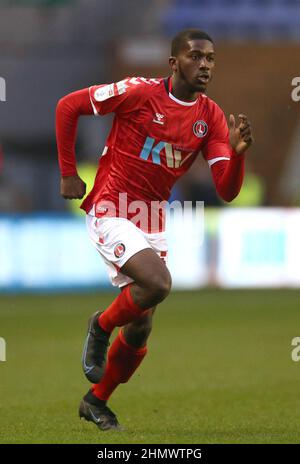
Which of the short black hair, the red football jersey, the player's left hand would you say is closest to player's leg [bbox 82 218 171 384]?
the red football jersey

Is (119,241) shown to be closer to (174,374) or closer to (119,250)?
(119,250)

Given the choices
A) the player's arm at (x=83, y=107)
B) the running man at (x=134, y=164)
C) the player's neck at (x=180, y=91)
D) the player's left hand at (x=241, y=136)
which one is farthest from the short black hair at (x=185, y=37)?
the player's left hand at (x=241, y=136)

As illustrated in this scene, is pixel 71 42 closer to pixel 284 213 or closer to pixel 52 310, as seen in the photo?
pixel 284 213

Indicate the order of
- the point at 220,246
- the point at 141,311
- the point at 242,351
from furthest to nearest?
the point at 220,246, the point at 242,351, the point at 141,311

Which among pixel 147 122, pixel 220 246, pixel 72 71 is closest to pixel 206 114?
pixel 147 122

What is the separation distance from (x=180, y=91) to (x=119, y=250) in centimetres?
99

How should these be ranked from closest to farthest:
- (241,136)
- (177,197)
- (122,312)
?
(241,136) < (122,312) < (177,197)

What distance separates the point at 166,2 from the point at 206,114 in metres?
16.3

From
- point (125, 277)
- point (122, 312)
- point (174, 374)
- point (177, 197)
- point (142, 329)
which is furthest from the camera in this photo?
point (177, 197)

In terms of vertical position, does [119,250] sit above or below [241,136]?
below

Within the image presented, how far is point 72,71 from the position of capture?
22516 millimetres

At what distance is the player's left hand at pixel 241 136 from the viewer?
6270 millimetres

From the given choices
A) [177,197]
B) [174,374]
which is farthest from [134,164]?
[177,197]

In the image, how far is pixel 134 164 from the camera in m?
6.75
